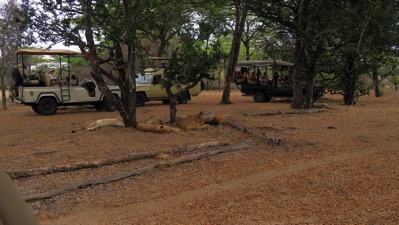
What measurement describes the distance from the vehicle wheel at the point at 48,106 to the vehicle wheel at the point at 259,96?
1115 cm

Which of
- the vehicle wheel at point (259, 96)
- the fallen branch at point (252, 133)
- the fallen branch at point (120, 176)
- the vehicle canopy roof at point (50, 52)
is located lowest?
the fallen branch at point (120, 176)

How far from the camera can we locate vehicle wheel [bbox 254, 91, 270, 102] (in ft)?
73.3

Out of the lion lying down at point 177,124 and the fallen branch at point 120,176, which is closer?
the fallen branch at point 120,176

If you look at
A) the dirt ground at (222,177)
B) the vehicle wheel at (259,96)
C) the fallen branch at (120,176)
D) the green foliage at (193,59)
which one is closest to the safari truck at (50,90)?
the dirt ground at (222,177)

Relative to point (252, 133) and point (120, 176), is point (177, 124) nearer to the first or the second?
point (252, 133)

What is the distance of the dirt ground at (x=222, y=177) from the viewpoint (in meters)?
4.22

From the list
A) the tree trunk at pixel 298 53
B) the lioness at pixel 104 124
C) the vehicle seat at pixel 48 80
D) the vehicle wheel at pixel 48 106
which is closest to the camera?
the lioness at pixel 104 124

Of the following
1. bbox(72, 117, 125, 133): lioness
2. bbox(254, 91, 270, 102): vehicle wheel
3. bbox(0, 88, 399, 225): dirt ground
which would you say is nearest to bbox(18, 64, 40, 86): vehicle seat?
bbox(0, 88, 399, 225): dirt ground

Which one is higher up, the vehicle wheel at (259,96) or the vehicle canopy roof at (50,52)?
the vehicle canopy roof at (50,52)

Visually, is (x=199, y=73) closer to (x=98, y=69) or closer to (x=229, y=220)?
(x=98, y=69)

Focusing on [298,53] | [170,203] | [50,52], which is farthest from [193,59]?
[50,52]

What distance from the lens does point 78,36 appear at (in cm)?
895

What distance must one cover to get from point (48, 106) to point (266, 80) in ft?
38.4

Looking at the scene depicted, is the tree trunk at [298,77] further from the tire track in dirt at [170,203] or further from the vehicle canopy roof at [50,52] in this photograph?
the tire track in dirt at [170,203]
